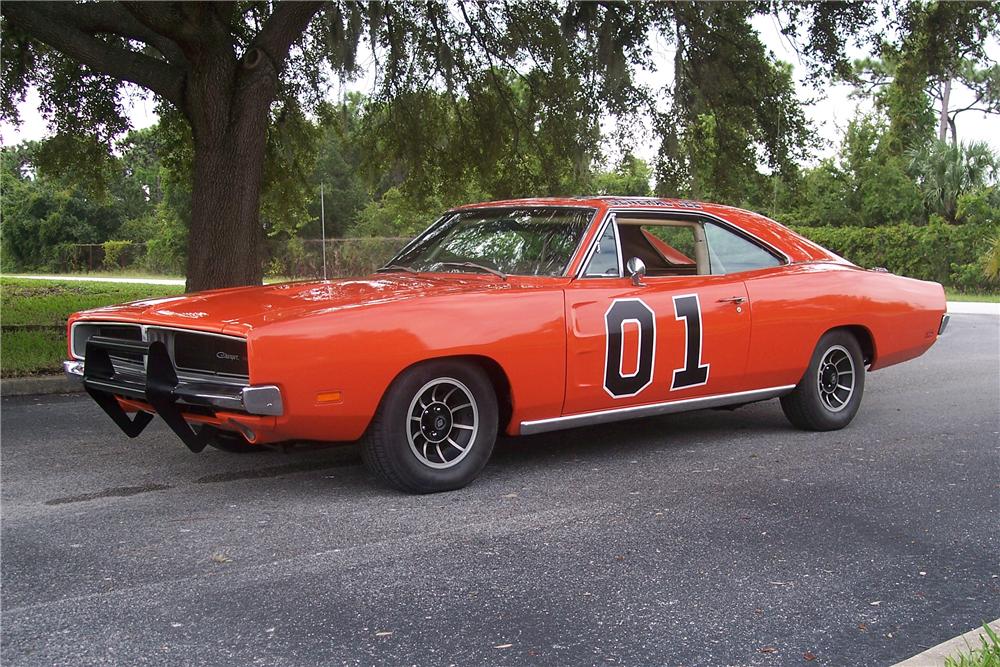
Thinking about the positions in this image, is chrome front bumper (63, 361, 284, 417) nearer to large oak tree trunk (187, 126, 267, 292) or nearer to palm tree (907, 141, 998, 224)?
large oak tree trunk (187, 126, 267, 292)

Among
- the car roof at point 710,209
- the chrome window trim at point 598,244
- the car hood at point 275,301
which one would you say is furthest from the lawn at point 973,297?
the car hood at point 275,301

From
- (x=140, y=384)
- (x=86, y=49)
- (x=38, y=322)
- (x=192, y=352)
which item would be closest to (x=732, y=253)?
(x=192, y=352)

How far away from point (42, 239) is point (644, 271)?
36.6m

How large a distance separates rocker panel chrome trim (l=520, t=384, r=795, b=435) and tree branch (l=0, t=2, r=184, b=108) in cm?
693

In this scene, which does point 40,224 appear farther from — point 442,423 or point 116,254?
point 442,423

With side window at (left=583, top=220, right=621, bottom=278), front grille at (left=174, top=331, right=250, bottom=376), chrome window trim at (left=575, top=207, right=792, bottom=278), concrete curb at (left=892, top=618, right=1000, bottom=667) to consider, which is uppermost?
chrome window trim at (left=575, top=207, right=792, bottom=278)

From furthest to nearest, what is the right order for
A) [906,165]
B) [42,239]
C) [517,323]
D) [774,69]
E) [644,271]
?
1. [42,239]
2. [906,165]
3. [774,69]
4. [644,271]
5. [517,323]

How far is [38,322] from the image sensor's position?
12.6m

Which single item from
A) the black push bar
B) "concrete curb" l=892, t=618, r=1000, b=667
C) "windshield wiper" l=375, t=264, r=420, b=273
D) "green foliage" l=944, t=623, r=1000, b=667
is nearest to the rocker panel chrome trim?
"windshield wiper" l=375, t=264, r=420, b=273

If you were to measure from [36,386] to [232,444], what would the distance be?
3.63 meters

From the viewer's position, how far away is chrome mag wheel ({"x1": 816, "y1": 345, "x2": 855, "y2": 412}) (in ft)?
21.7

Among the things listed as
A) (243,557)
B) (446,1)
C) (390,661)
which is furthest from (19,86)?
(390,661)

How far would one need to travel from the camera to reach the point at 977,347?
38.9ft

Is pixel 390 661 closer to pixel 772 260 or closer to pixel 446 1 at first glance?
pixel 772 260
